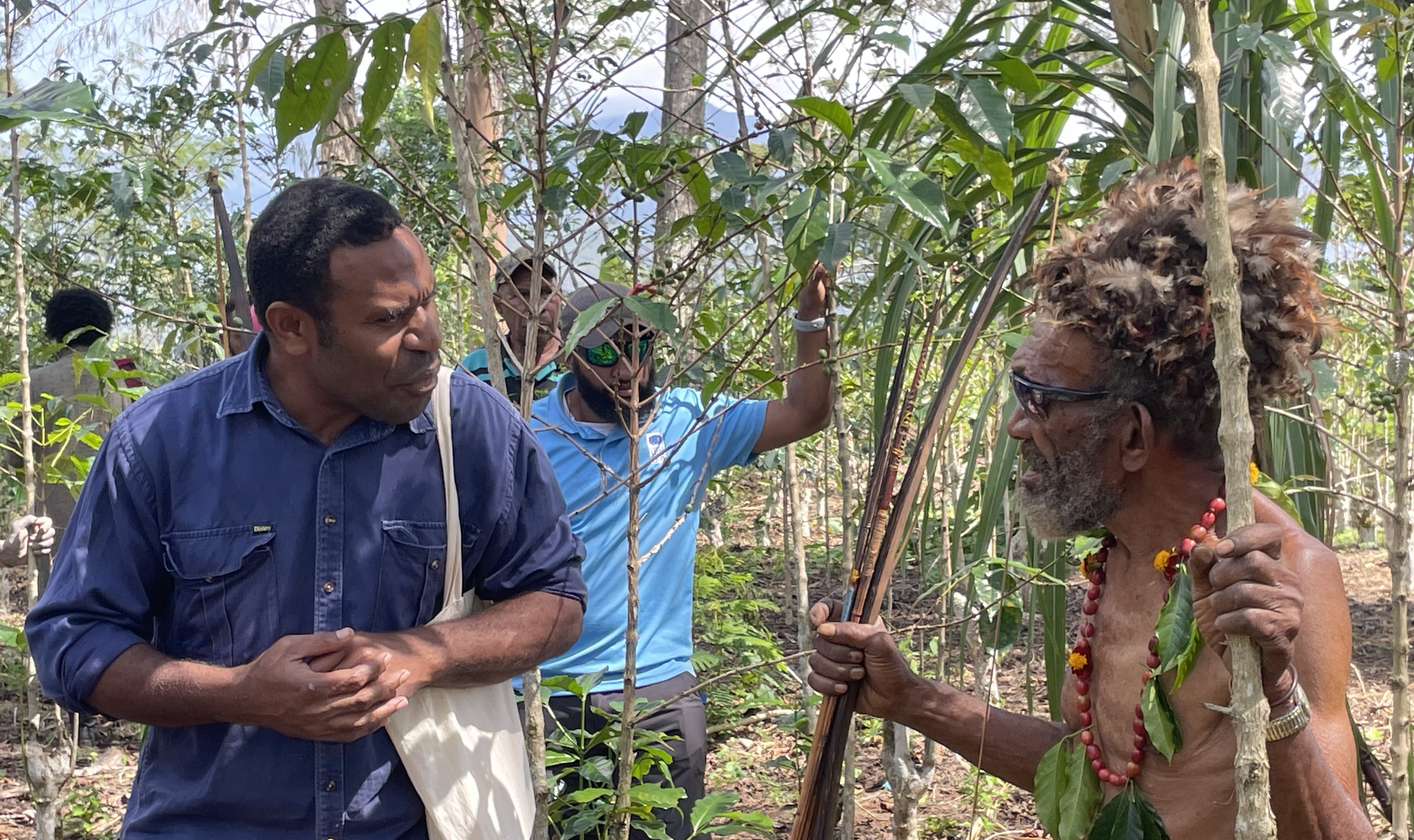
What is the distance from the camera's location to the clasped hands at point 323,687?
1509 mm

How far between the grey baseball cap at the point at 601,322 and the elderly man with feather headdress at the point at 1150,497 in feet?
2.61

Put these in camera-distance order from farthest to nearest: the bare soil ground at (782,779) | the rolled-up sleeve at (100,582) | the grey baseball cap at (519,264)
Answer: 1. the bare soil ground at (782,779)
2. the grey baseball cap at (519,264)
3. the rolled-up sleeve at (100,582)

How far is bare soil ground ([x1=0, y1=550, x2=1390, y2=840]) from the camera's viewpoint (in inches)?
156

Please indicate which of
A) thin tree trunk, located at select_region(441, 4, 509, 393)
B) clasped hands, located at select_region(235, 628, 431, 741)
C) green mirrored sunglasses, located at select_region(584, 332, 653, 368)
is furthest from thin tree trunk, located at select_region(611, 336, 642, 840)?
clasped hands, located at select_region(235, 628, 431, 741)

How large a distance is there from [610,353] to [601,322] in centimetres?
38

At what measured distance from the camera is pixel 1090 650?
1799mm

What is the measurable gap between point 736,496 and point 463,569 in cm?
736

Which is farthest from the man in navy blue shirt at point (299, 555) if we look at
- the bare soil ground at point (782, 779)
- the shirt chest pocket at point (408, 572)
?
the bare soil ground at point (782, 779)

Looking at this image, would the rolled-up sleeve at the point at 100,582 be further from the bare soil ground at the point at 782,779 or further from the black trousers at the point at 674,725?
the bare soil ground at the point at 782,779

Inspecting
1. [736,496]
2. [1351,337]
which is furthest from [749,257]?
[1351,337]

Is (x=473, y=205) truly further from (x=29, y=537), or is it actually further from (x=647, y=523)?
(x=29, y=537)

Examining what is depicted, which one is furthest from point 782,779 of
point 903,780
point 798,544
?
point 903,780

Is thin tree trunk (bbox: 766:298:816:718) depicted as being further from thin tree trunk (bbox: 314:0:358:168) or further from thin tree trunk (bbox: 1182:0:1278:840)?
thin tree trunk (bbox: 1182:0:1278:840)

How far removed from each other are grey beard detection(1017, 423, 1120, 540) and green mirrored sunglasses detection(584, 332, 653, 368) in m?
0.94
